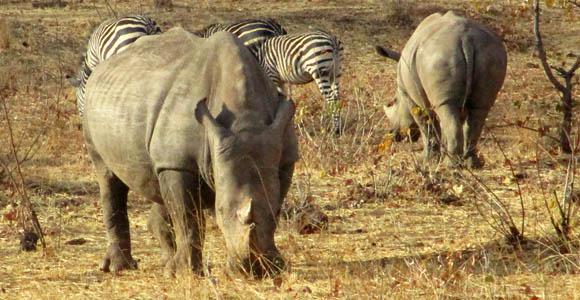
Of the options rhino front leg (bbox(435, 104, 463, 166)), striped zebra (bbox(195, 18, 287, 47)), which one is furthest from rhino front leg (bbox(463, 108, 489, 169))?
striped zebra (bbox(195, 18, 287, 47))

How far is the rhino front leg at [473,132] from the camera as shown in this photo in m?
13.4

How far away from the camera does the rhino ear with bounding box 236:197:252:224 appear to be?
7.45m

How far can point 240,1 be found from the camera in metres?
27.9

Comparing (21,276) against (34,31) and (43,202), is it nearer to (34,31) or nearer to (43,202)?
(43,202)

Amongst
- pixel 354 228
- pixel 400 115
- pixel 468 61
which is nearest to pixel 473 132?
pixel 468 61

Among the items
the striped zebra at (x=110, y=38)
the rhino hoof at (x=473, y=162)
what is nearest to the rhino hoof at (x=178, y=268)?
the rhino hoof at (x=473, y=162)

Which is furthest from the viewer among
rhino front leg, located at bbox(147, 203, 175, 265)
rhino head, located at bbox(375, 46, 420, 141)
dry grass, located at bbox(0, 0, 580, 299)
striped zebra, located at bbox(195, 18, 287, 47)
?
striped zebra, located at bbox(195, 18, 287, 47)

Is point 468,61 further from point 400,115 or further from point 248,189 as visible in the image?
point 248,189

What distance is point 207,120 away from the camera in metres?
7.74

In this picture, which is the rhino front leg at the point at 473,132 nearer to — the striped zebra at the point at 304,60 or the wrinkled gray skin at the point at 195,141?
the wrinkled gray skin at the point at 195,141

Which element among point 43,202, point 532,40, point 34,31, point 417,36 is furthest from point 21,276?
point 532,40

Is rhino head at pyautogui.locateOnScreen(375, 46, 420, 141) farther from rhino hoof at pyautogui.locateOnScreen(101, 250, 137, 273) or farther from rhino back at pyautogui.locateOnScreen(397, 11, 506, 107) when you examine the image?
rhino hoof at pyautogui.locateOnScreen(101, 250, 137, 273)

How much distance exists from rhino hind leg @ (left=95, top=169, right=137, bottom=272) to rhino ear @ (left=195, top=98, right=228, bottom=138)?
5.55 ft

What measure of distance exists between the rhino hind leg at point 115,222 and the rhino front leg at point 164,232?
11.9 inches
